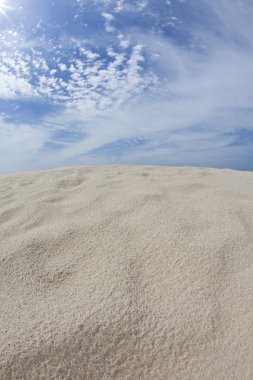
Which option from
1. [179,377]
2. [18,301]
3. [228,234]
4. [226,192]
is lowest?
[179,377]

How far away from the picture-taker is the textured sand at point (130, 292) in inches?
29.0

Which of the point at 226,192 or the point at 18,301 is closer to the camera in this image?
the point at 18,301

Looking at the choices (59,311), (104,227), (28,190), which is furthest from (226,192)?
(28,190)

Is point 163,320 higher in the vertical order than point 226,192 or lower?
lower

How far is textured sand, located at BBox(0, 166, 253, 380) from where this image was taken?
738 millimetres

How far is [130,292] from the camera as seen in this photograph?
0.92m

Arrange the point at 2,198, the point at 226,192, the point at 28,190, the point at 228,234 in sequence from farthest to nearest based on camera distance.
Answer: the point at 28,190 → the point at 2,198 → the point at 226,192 → the point at 228,234

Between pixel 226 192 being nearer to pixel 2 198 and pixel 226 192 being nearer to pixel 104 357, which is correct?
pixel 104 357

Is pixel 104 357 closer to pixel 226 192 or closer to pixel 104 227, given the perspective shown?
pixel 104 227

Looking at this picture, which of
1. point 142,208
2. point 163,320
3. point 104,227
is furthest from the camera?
point 142,208

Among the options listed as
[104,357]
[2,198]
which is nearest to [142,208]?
[104,357]

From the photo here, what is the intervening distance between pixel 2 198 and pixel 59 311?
1.37 metres

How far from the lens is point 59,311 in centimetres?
87

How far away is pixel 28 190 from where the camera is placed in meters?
2.25
